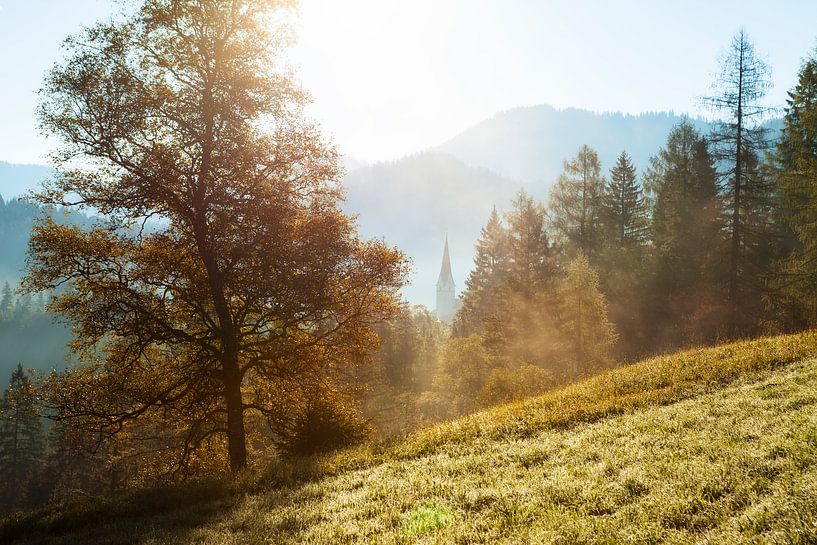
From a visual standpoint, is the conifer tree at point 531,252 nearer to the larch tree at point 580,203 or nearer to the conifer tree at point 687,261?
the larch tree at point 580,203

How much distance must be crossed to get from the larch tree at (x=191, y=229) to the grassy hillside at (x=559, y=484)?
402 cm

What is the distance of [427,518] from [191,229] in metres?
11.3

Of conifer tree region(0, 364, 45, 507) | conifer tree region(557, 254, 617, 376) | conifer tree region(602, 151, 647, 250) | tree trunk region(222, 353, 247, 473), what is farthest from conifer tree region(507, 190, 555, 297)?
conifer tree region(0, 364, 45, 507)

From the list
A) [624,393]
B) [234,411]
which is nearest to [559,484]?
[624,393]

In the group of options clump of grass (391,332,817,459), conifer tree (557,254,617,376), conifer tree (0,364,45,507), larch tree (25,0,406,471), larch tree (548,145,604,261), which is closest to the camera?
clump of grass (391,332,817,459)

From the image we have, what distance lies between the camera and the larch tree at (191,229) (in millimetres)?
12445

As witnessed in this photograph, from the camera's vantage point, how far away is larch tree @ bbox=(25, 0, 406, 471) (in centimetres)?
1245

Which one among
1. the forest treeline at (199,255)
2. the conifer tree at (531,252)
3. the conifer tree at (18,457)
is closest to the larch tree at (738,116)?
the conifer tree at (531,252)

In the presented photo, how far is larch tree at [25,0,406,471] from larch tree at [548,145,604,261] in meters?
42.2

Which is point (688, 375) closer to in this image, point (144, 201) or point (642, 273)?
point (144, 201)

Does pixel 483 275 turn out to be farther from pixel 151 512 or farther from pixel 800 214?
pixel 151 512

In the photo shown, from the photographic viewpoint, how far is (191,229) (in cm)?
1419

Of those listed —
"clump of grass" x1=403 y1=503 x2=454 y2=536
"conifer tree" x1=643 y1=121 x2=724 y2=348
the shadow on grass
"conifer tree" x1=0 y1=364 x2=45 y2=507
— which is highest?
"conifer tree" x1=643 y1=121 x2=724 y2=348

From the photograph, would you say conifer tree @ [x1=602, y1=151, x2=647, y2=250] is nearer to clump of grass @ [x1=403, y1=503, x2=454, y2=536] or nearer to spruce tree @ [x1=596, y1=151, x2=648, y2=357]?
spruce tree @ [x1=596, y1=151, x2=648, y2=357]
